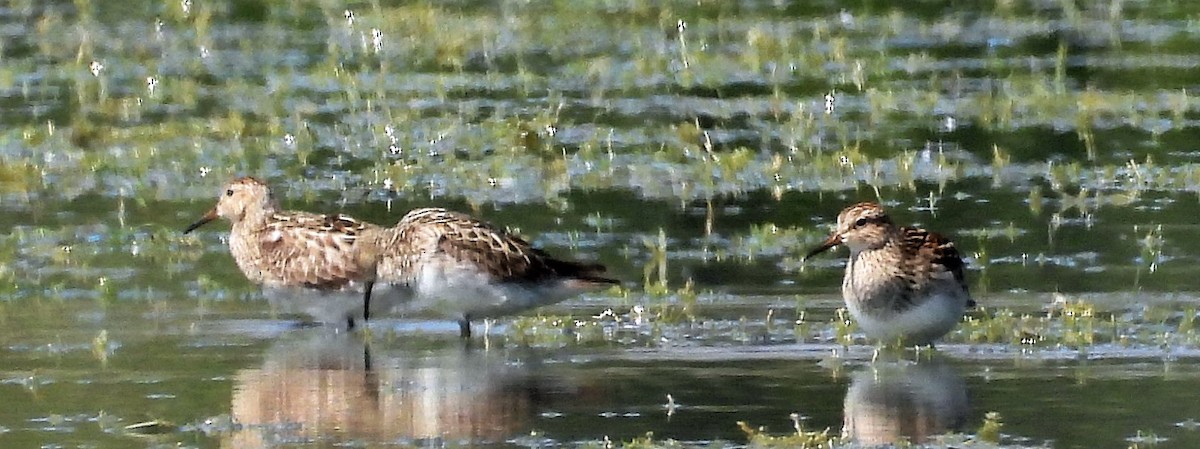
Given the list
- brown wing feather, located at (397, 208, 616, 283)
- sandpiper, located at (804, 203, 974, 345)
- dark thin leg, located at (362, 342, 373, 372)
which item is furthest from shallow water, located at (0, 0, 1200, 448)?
brown wing feather, located at (397, 208, 616, 283)

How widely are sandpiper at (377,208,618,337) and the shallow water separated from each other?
0.18m

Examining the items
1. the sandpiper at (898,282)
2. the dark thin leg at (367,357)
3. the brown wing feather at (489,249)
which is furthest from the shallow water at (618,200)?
the brown wing feather at (489,249)

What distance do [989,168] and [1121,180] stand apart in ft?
3.40

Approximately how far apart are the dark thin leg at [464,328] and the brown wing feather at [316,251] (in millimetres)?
607

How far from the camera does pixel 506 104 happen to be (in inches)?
812

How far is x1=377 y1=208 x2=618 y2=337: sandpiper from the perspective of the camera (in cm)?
1297

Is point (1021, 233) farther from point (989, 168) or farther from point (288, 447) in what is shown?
point (288, 447)

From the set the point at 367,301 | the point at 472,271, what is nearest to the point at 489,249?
the point at 472,271

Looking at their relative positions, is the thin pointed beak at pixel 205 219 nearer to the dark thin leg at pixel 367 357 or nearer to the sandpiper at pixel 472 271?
the sandpiper at pixel 472 271

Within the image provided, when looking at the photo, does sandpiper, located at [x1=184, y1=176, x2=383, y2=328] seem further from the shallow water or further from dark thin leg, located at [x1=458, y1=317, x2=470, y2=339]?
dark thin leg, located at [x1=458, y1=317, x2=470, y2=339]

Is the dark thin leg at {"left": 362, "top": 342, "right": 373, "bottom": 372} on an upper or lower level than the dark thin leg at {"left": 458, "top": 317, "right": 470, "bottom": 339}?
lower

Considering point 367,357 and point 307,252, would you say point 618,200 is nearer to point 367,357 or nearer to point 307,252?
point 307,252

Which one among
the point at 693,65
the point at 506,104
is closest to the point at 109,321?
the point at 506,104

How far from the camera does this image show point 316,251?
13.7m
